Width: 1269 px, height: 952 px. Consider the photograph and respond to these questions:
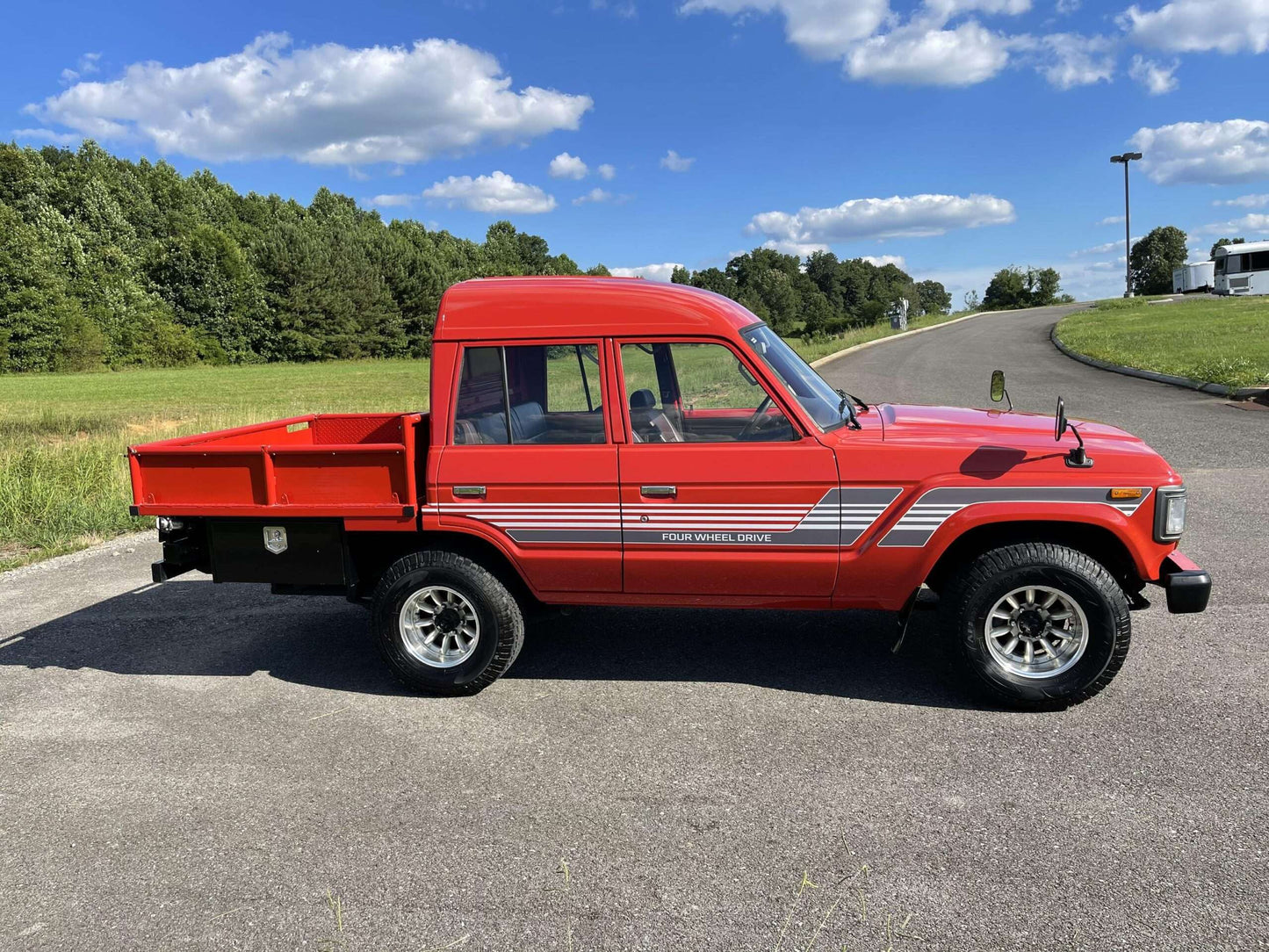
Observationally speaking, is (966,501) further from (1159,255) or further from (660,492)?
(1159,255)

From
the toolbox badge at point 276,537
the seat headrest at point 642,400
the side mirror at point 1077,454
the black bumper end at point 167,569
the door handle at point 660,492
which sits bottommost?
the black bumper end at point 167,569

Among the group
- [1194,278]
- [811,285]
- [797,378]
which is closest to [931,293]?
[811,285]

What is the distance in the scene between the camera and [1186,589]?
13.9ft

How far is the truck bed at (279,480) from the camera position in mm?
4664

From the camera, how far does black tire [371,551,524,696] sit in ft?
15.2

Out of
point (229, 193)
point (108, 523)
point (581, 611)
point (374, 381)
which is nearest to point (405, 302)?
point (229, 193)

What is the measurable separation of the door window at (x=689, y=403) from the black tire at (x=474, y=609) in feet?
3.68

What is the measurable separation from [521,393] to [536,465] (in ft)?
1.34

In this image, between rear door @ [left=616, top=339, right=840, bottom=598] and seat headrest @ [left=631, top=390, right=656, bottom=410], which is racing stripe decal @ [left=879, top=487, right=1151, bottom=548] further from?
seat headrest @ [left=631, top=390, right=656, bottom=410]

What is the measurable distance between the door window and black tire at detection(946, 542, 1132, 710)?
115 cm

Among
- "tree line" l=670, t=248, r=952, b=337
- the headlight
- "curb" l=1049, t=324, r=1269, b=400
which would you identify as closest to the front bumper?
the headlight

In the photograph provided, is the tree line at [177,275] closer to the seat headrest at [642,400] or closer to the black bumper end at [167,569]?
the black bumper end at [167,569]

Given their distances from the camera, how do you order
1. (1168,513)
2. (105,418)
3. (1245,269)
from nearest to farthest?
(1168,513) → (105,418) → (1245,269)

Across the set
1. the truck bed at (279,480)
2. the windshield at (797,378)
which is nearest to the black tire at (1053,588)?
the windshield at (797,378)
